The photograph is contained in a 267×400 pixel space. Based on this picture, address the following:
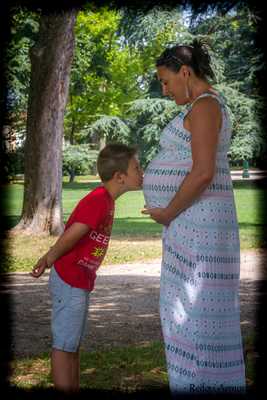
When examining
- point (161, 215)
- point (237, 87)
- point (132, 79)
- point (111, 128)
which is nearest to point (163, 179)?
point (161, 215)

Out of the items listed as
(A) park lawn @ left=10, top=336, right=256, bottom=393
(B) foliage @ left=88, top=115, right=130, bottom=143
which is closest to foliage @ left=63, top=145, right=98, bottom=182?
(B) foliage @ left=88, top=115, right=130, bottom=143

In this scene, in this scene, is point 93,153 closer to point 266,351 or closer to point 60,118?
point 60,118

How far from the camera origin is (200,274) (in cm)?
292

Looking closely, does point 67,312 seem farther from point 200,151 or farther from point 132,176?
point 200,151

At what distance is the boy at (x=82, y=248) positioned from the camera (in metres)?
3.29

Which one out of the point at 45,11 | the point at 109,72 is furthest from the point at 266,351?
the point at 109,72

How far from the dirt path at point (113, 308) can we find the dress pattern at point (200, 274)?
7.80 feet

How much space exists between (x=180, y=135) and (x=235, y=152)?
25.1 m

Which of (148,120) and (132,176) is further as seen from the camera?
(148,120)

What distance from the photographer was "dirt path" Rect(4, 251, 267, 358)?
5.72 metres

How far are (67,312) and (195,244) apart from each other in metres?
0.71

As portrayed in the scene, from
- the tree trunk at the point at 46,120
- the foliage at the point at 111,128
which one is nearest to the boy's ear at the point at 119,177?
the tree trunk at the point at 46,120

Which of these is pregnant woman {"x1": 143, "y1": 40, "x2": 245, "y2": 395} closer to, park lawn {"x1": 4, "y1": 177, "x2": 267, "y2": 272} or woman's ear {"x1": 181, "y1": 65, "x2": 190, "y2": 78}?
woman's ear {"x1": 181, "y1": 65, "x2": 190, "y2": 78}

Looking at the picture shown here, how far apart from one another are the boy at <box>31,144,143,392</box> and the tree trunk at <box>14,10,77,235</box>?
410 inches
